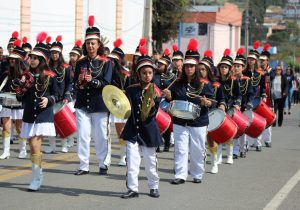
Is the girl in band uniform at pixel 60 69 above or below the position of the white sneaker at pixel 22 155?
above

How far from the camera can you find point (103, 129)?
37.9 feet

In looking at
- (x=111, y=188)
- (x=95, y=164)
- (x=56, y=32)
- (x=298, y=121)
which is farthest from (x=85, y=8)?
(x=111, y=188)

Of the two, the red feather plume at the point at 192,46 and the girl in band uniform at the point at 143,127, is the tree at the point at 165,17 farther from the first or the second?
the girl in band uniform at the point at 143,127

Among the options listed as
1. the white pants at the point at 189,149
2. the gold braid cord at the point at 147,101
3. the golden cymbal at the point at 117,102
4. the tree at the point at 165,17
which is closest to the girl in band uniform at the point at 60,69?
the white pants at the point at 189,149

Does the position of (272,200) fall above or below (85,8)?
below

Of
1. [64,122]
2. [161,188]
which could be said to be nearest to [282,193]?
[161,188]

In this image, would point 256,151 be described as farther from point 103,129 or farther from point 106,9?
point 106,9

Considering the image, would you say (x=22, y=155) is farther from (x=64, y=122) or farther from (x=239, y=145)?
(x=239, y=145)

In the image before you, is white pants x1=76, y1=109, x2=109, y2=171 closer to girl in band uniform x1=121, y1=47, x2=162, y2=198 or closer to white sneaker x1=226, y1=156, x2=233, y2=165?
girl in band uniform x1=121, y1=47, x2=162, y2=198

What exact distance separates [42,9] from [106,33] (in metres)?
6.88

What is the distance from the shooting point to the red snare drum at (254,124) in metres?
14.8

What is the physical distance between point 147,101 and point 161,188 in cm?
151

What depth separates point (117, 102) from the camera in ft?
31.6

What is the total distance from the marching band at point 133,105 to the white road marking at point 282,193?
1256 mm
